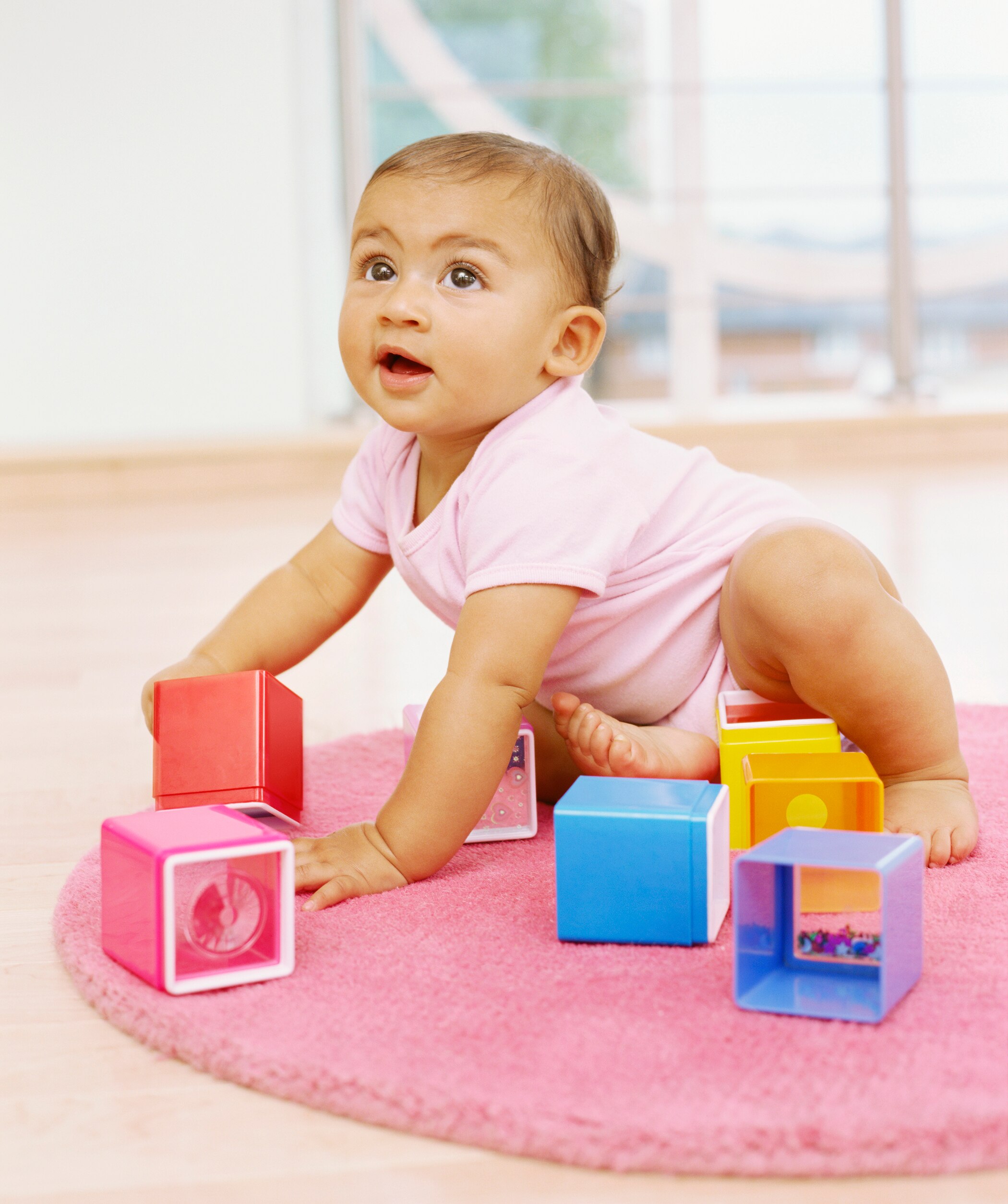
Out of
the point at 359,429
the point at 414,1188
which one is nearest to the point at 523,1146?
the point at 414,1188

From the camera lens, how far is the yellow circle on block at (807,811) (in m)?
0.82

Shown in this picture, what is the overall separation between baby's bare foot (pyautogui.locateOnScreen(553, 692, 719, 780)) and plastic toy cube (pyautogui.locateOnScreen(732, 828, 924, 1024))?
0.65ft

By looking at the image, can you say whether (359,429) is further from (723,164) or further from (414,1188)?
(414,1188)

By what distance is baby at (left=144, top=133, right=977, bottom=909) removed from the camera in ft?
2.72

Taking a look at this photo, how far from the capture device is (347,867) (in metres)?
0.82

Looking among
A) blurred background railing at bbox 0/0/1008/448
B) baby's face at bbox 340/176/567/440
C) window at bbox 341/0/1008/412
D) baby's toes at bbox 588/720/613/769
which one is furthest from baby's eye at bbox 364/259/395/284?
window at bbox 341/0/1008/412

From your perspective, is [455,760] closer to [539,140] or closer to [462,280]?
[462,280]

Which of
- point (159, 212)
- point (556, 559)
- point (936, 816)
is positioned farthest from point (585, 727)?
point (159, 212)

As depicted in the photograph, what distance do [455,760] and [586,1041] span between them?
0.22 metres

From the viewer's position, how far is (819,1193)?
53 cm

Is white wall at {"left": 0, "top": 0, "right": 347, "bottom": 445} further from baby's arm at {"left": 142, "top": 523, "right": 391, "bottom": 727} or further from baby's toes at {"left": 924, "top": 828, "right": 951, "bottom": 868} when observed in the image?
baby's toes at {"left": 924, "top": 828, "right": 951, "bottom": 868}

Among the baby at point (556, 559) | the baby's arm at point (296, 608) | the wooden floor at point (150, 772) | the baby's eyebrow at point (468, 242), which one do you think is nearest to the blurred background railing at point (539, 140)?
the wooden floor at point (150, 772)

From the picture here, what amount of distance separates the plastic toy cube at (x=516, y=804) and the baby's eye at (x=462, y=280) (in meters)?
0.27

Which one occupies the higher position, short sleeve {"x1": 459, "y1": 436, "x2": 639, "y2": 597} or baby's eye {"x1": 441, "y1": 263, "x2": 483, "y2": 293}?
baby's eye {"x1": 441, "y1": 263, "x2": 483, "y2": 293}
